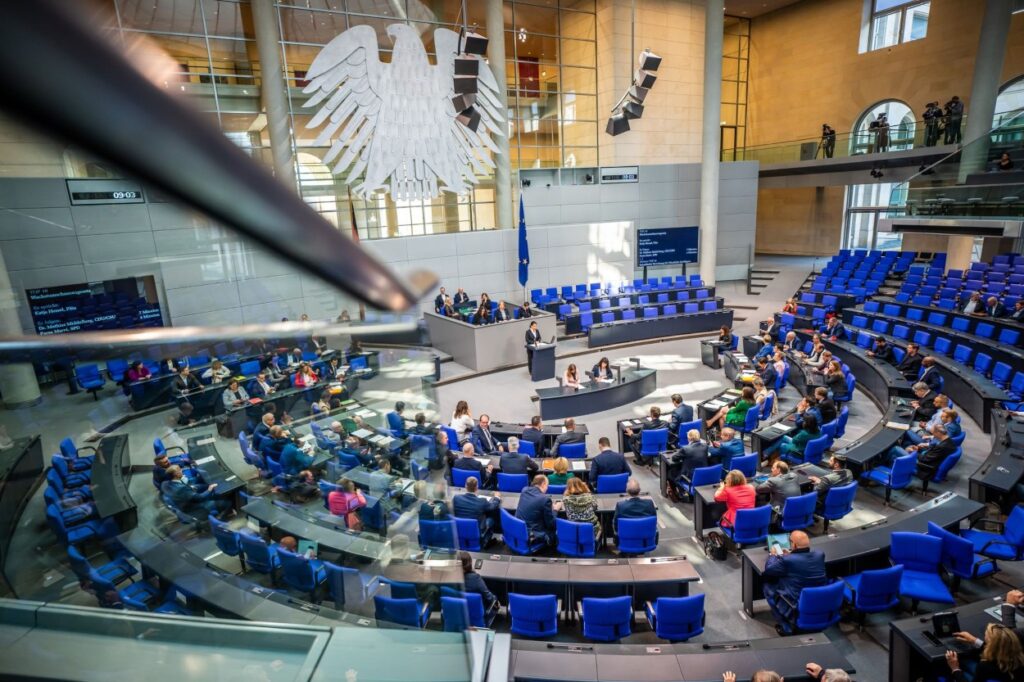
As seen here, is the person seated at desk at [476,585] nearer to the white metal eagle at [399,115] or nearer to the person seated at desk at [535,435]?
the person seated at desk at [535,435]

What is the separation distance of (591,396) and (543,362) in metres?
2.31

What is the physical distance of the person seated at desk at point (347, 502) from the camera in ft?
20.5

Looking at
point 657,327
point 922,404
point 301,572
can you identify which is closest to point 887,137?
point 657,327

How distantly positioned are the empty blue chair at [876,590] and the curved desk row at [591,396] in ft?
20.1

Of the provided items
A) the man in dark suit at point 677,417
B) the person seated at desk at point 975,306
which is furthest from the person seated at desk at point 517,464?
the person seated at desk at point 975,306

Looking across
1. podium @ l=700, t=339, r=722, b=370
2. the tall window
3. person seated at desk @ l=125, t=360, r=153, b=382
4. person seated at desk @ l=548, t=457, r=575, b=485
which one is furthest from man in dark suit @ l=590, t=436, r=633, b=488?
the tall window

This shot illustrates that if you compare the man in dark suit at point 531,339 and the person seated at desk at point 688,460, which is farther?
the man in dark suit at point 531,339

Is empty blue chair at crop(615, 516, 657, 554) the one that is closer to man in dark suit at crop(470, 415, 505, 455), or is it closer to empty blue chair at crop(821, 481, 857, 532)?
empty blue chair at crop(821, 481, 857, 532)

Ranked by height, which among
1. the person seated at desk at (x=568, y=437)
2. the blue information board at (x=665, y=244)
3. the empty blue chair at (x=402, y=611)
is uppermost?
the blue information board at (x=665, y=244)

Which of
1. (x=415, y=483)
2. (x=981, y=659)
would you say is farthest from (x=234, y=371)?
(x=981, y=659)

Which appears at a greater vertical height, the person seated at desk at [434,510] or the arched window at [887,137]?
the arched window at [887,137]

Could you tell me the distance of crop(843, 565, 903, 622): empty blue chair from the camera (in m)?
5.34

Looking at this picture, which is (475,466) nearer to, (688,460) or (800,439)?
(688,460)

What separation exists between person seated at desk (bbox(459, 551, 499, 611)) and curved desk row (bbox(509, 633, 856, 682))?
0.72m
